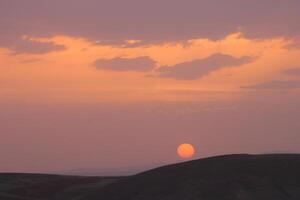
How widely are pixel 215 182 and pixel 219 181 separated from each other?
36cm

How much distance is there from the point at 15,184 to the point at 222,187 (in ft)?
104

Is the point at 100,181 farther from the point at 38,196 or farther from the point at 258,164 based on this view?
the point at 258,164

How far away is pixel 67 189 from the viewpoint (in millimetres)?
55469

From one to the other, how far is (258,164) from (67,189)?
900 inches

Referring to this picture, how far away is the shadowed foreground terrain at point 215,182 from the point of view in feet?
128

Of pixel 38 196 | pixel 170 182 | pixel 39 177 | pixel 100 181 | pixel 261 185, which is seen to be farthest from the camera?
pixel 39 177

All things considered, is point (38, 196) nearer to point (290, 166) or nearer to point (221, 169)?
point (221, 169)

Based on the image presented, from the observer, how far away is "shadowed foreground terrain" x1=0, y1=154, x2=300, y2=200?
3909 centimetres

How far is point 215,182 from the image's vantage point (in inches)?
1636

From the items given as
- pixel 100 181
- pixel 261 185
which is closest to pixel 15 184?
pixel 100 181

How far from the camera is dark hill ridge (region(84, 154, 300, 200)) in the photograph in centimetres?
3903

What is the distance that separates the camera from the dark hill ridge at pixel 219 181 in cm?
3903

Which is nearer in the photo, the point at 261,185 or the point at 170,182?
the point at 261,185

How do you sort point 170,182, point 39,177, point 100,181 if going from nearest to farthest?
1. point 170,182
2. point 100,181
3. point 39,177
